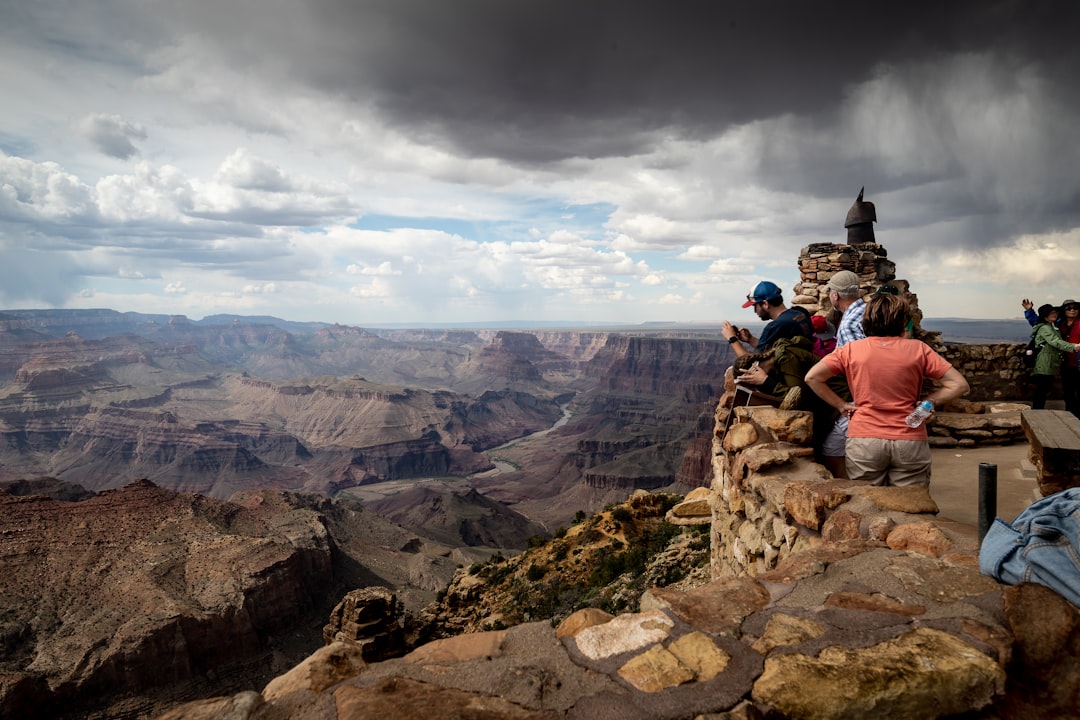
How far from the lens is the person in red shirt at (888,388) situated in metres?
4.55

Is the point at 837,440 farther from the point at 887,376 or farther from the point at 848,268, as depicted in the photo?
the point at 848,268

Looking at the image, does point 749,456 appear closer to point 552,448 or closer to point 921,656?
point 921,656

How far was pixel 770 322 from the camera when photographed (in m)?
→ 6.32

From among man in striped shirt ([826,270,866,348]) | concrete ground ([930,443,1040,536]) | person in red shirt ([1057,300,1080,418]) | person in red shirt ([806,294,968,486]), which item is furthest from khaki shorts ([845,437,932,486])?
person in red shirt ([1057,300,1080,418])

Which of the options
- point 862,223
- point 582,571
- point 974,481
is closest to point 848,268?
point 862,223

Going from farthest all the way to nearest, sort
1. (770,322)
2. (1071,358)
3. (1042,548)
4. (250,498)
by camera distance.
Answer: (250,498) < (1071,358) < (770,322) < (1042,548)

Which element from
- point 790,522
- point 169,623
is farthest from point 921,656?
point 169,623

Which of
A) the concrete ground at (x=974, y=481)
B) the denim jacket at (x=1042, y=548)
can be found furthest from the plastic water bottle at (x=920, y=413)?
the denim jacket at (x=1042, y=548)

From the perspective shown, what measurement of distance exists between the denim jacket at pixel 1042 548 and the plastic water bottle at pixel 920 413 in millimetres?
1317

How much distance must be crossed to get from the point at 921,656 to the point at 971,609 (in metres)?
0.67

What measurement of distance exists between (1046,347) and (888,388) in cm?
829

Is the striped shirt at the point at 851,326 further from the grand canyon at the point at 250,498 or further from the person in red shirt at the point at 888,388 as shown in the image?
the grand canyon at the point at 250,498

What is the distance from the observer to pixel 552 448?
155 metres

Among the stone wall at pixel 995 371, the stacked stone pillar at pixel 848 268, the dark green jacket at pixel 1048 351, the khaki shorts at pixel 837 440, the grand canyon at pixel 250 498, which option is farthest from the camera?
the grand canyon at pixel 250 498
